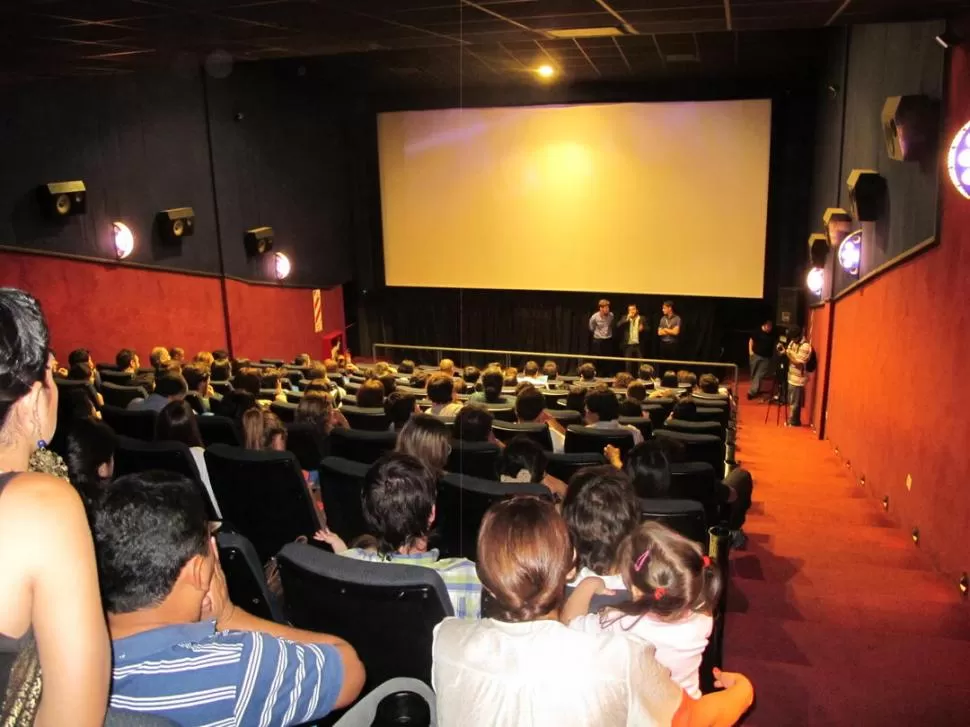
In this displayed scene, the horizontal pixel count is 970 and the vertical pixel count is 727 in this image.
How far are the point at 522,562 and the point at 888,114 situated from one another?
5.25m

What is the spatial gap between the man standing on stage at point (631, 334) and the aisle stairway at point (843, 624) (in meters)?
6.82

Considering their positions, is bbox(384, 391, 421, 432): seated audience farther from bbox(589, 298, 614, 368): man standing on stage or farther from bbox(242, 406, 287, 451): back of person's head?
bbox(589, 298, 614, 368): man standing on stage

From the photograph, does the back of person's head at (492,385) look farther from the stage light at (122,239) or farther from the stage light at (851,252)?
the stage light at (122,239)

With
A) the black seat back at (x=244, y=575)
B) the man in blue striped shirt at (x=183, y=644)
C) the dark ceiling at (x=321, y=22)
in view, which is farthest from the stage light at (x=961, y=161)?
the man in blue striped shirt at (x=183, y=644)

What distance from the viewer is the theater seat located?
1.89m

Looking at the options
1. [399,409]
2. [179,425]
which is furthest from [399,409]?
[179,425]

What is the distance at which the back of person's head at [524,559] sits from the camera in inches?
67.1

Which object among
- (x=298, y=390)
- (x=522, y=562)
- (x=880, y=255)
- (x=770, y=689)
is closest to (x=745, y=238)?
(x=880, y=255)

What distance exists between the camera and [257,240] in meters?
11.2

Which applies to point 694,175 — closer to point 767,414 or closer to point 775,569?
point 767,414

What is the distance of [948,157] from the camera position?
4.50m

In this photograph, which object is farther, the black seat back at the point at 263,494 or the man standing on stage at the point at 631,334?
the man standing on stage at the point at 631,334

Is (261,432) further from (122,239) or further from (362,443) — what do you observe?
(122,239)

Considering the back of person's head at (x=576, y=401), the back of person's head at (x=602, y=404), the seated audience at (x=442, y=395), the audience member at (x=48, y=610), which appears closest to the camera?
the audience member at (x=48, y=610)
